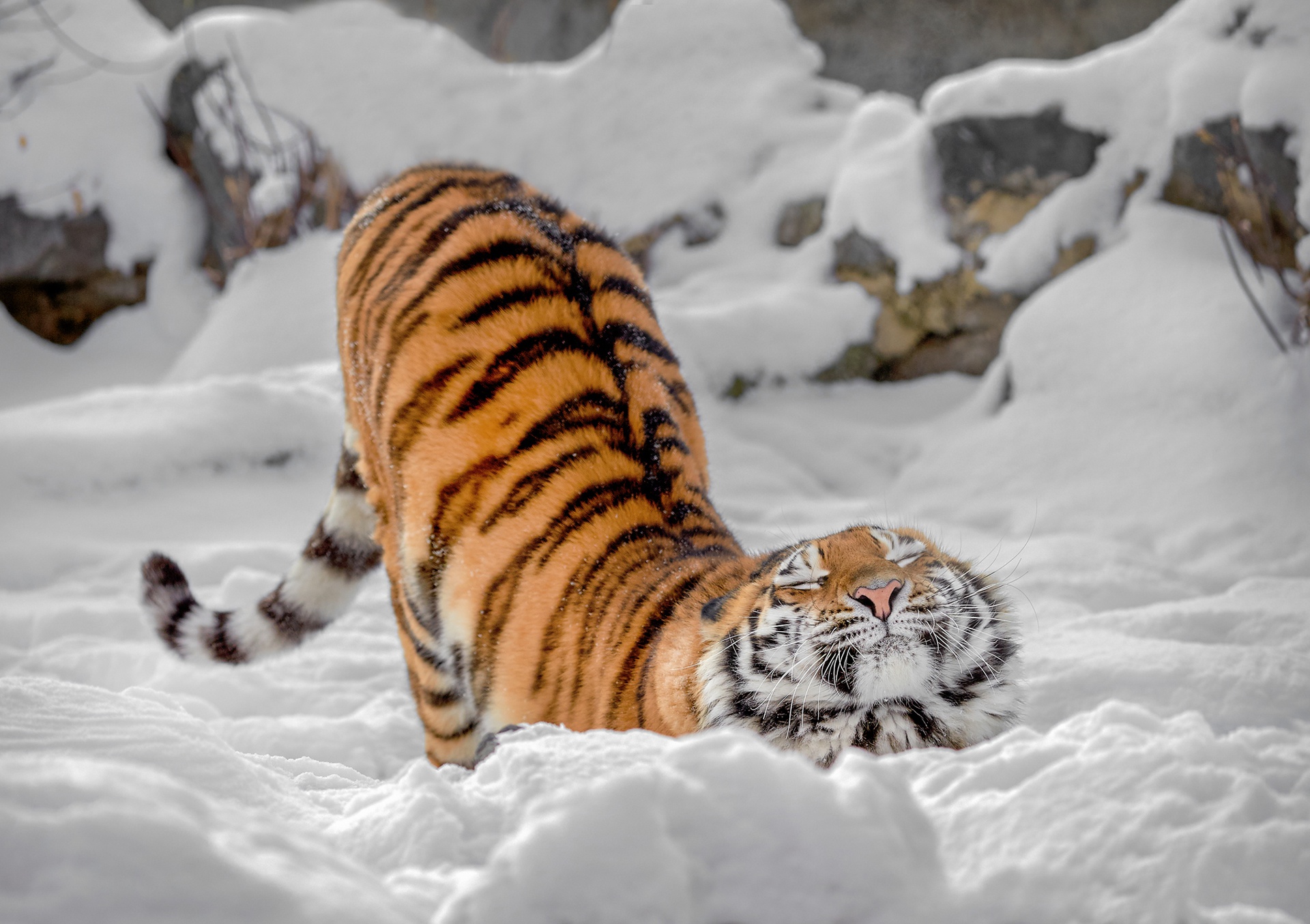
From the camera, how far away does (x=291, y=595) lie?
1920 millimetres

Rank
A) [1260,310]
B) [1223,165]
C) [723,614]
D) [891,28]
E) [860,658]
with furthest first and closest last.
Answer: [891,28], [1223,165], [1260,310], [723,614], [860,658]

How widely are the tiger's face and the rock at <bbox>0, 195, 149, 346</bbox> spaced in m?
5.15

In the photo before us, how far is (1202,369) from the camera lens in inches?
111

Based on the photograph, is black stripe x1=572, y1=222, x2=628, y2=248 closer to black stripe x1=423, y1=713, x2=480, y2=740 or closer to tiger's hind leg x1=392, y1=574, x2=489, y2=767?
tiger's hind leg x1=392, y1=574, x2=489, y2=767

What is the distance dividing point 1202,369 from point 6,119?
228 inches

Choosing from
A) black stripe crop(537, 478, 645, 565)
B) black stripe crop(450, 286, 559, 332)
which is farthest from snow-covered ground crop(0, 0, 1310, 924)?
black stripe crop(450, 286, 559, 332)

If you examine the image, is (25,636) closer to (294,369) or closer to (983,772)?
(294,369)

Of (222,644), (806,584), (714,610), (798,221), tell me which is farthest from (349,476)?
(798,221)

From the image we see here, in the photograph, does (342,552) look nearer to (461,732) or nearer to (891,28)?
(461,732)

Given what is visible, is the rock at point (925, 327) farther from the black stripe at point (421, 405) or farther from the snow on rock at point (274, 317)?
the black stripe at point (421, 405)

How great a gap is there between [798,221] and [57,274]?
3.78m

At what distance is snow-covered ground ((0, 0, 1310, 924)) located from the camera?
599mm

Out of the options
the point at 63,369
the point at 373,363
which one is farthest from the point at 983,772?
the point at 63,369

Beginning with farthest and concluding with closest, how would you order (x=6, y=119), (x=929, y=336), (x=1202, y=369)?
(x=6, y=119) → (x=929, y=336) → (x=1202, y=369)
